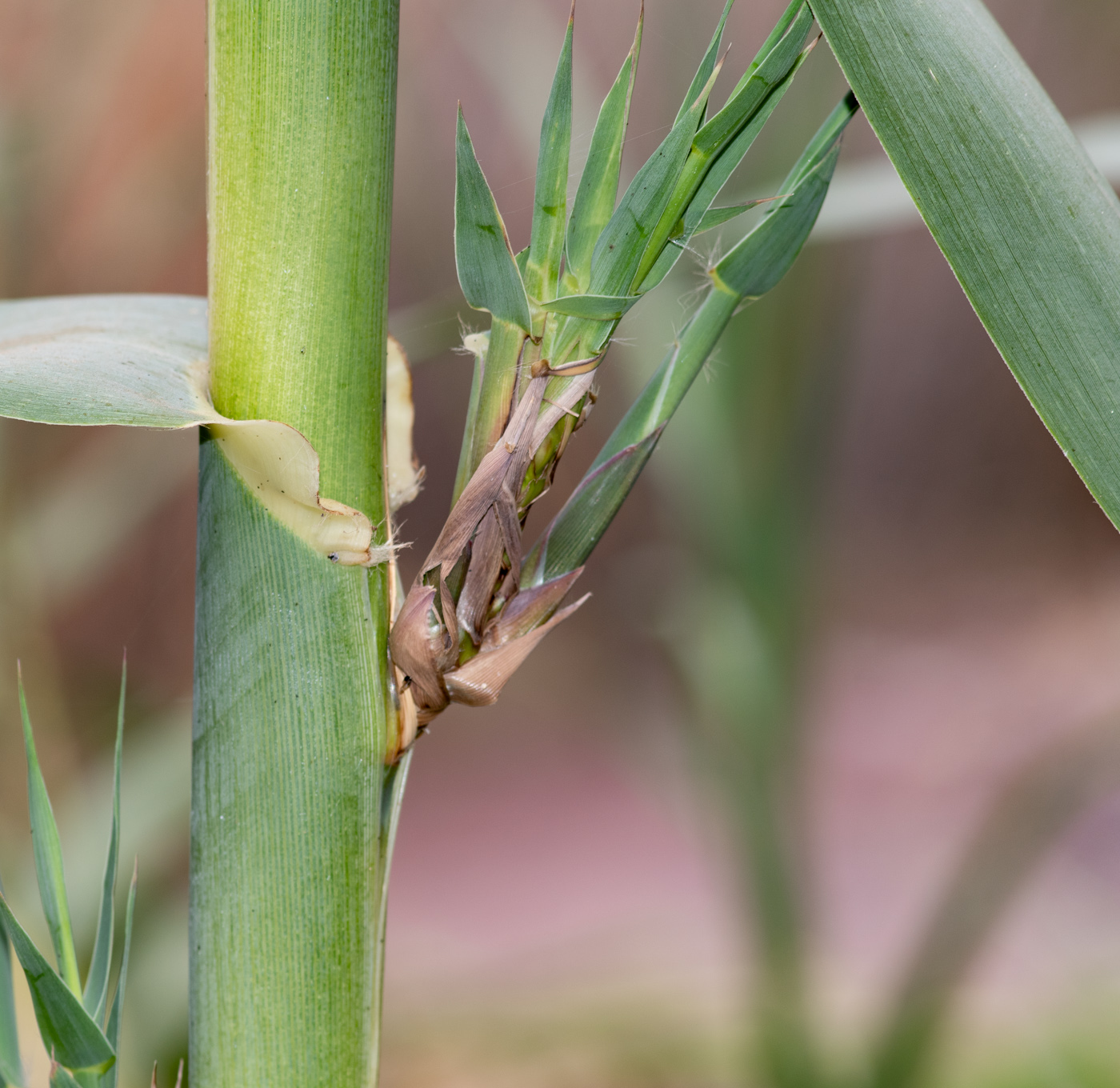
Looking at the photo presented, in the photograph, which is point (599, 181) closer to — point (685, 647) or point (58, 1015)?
point (58, 1015)

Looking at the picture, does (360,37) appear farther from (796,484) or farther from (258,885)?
(796,484)

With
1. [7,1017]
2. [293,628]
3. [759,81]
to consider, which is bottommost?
[7,1017]

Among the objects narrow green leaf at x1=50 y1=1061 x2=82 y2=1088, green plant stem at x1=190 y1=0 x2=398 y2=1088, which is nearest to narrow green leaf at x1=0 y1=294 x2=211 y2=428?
green plant stem at x1=190 y1=0 x2=398 y2=1088

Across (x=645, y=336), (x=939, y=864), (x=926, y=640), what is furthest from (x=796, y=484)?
(x=926, y=640)

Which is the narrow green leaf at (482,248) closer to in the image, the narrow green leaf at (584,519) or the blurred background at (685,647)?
the narrow green leaf at (584,519)

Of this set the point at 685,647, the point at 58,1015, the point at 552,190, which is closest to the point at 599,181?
the point at 552,190

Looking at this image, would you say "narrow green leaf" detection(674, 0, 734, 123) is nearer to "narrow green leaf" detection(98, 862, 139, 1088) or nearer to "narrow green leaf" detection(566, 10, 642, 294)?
"narrow green leaf" detection(566, 10, 642, 294)
